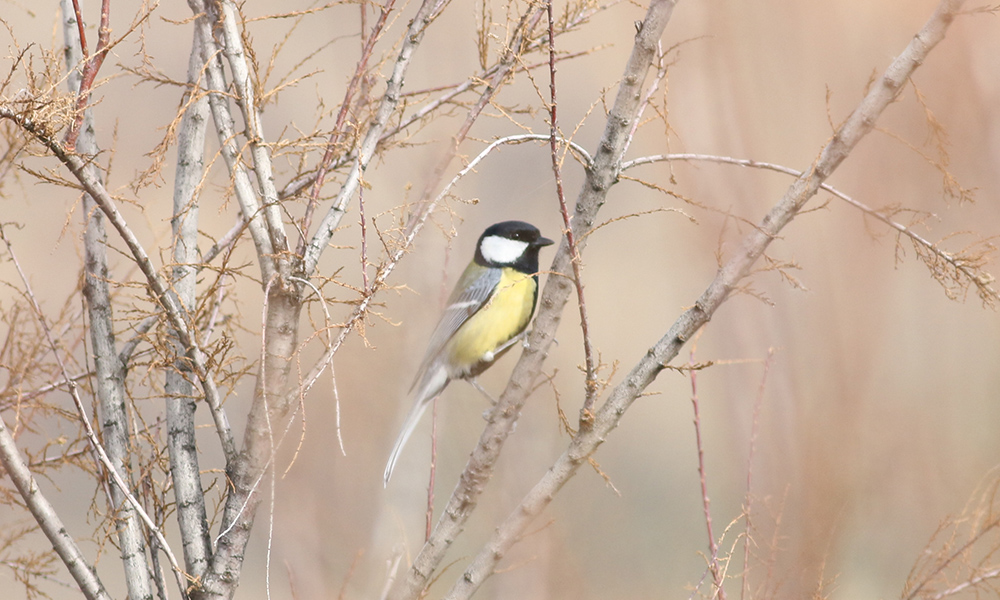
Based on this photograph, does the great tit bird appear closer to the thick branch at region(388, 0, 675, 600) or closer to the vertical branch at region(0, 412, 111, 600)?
the thick branch at region(388, 0, 675, 600)

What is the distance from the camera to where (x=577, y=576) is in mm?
2545

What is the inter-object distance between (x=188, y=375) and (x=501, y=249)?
206 centimetres

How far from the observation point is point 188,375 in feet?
5.47

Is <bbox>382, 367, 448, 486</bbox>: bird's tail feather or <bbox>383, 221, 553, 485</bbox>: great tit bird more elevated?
<bbox>383, 221, 553, 485</bbox>: great tit bird

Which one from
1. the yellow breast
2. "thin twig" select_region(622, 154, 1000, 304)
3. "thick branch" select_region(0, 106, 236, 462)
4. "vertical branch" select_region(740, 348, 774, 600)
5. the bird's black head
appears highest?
the bird's black head

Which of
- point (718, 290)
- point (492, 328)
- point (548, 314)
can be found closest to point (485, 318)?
point (492, 328)

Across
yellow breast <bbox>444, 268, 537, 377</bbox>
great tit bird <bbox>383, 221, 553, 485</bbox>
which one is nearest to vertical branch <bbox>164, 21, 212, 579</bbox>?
great tit bird <bbox>383, 221, 553, 485</bbox>

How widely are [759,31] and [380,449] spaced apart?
3.01 meters

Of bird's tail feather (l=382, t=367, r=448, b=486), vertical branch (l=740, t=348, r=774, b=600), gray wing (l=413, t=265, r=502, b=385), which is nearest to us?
vertical branch (l=740, t=348, r=774, b=600)

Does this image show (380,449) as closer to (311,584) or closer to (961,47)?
(311,584)

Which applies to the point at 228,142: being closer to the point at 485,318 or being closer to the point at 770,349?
the point at 770,349

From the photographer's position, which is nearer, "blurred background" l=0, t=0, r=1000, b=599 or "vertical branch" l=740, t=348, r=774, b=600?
"blurred background" l=0, t=0, r=1000, b=599

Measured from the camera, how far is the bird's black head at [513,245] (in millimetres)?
3428

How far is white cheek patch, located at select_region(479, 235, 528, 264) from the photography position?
3.50 m
